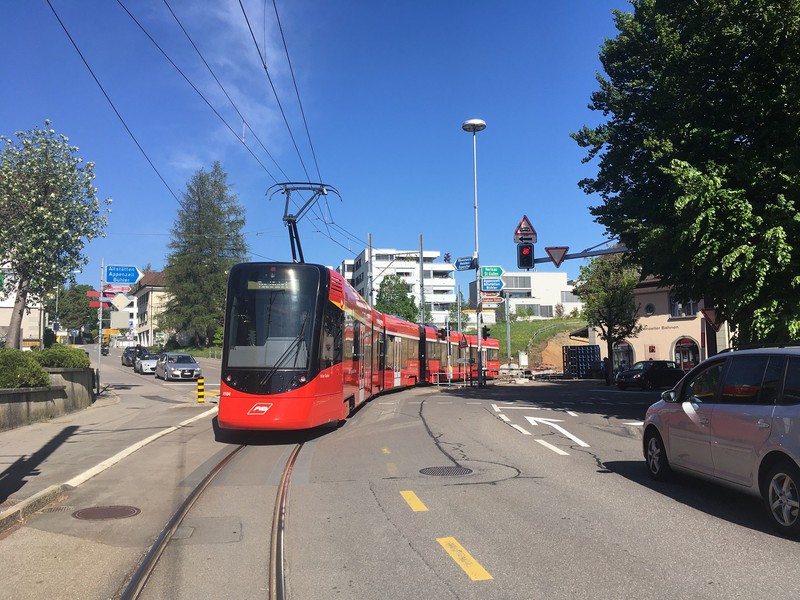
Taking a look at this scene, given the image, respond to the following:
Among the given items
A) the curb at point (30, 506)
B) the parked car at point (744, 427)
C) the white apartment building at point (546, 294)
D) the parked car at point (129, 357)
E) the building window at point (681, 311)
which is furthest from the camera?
the white apartment building at point (546, 294)

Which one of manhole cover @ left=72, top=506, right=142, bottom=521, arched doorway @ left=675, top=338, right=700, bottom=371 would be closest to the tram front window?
manhole cover @ left=72, top=506, right=142, bottom=521

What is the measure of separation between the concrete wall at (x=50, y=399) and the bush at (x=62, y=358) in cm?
24

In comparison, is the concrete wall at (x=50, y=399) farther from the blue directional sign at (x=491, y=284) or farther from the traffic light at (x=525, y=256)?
the blue directional sign at (x=491, y=284)

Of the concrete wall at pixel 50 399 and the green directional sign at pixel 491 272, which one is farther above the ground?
the green directional sign at pixel 491 272

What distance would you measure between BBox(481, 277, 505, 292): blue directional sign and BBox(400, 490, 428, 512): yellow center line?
80.3 feet

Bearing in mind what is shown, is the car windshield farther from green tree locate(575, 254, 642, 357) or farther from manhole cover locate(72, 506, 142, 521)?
manhole cover locate(72, 506, 142, 521)

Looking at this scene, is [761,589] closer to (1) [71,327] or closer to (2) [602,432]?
(2) [602,432]

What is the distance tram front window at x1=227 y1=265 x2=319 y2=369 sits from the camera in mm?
11891

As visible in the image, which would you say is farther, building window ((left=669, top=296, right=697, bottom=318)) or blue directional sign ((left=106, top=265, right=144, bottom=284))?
building window ((left=669, top=296, right=697, bottom=318))

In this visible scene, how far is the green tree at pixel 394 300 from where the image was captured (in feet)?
233

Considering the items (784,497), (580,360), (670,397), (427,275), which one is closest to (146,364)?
(580,360)

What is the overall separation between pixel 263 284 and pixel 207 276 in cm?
6423

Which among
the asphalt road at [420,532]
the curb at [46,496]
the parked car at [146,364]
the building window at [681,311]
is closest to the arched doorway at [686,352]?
the building window at [681,311]

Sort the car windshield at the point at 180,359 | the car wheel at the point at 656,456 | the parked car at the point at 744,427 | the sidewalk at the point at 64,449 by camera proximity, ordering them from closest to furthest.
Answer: the parked car at the point at 744,427
the sidewalk at the point at 64,449
the car wheel at the point at 656,456
the car windshield at the point at 180,359
